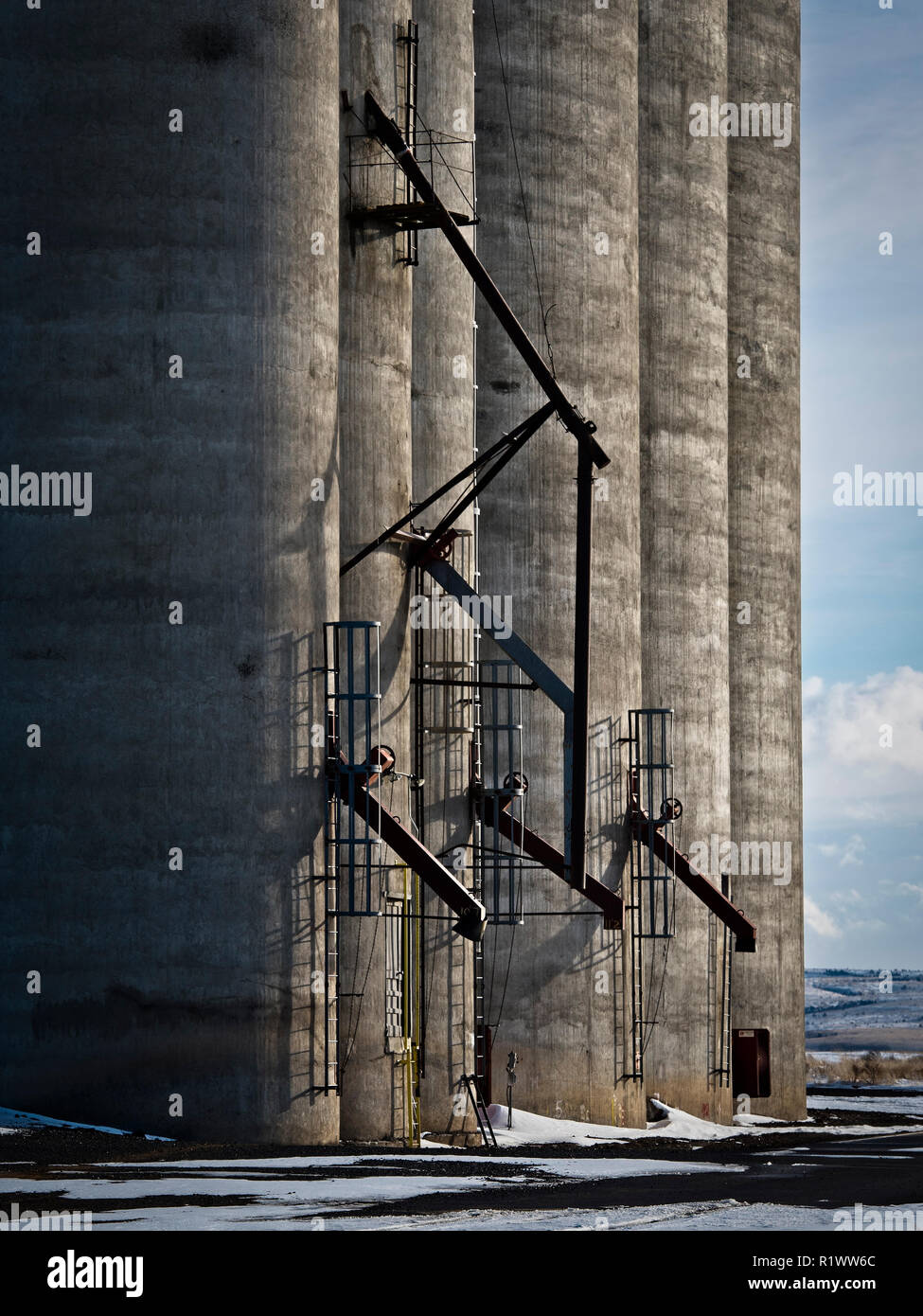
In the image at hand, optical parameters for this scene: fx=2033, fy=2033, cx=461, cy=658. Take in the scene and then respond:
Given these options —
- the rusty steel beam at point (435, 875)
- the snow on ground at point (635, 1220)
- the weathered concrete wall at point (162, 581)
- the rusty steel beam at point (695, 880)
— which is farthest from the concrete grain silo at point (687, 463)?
the snow on ground at point (635, 1220)

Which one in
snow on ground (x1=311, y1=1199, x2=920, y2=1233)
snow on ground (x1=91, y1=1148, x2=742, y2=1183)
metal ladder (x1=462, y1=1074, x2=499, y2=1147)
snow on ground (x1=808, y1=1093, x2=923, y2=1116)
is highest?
snow on ground (x1=311, y1=1199, x2=920, y2=1233)

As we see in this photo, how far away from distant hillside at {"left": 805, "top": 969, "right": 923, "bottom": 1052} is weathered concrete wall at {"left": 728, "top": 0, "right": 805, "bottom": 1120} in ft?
233

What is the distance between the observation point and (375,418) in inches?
1131

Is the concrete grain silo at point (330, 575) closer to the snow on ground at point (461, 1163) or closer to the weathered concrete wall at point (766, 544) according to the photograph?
the snow on ground at point (461, 1163)

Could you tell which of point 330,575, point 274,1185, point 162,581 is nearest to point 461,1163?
point 274,1185

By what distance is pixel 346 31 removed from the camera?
2870cm

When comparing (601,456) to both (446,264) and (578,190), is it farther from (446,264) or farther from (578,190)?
(578,190)

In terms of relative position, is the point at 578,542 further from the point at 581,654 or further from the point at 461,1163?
the point at 461,1163

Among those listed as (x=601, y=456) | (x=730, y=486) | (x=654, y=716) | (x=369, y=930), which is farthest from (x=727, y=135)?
(x=369, y=930)

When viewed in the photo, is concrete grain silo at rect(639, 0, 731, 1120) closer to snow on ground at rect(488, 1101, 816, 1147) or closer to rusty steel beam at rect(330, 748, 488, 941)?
snow on ground at rect(488, 1101, 816, 1147)

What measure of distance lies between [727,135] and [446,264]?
18.2m

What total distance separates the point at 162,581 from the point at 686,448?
2108 centimetres

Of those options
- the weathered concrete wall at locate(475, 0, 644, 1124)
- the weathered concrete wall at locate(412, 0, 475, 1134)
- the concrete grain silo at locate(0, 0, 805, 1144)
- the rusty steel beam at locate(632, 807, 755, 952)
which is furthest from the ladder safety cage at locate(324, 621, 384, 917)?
the rusty steel beam at locate(632, 807, 755, 952)

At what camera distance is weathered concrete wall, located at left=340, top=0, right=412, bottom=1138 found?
91.5ft
